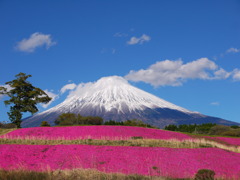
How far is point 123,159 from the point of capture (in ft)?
56.6

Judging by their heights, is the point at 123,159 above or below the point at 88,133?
below

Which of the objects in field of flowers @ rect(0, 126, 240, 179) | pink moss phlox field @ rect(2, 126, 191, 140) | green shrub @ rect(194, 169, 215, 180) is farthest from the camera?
pink moss phlox field @ rect(2, 126, 191, 140)

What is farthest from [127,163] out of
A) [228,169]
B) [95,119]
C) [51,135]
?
[95,119]

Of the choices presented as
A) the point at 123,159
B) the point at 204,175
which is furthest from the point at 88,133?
the point at 204,175

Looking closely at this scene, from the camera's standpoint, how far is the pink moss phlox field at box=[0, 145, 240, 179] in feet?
51.9

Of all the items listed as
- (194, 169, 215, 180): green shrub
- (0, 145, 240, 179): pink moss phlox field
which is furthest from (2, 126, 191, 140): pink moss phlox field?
(194, 169, 215, 180): green shrub

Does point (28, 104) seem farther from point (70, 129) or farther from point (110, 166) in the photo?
point (110, 166)

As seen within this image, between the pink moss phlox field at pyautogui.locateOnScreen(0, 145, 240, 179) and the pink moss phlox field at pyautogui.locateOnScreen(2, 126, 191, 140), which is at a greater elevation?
the pink moss phlox field at pyautogui.locateOnScreen(2, 126, 191, 140)

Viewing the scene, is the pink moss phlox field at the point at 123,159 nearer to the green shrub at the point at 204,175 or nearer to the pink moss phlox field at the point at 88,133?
the green shrub at the point at 204,175

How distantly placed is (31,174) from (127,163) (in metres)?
8.53

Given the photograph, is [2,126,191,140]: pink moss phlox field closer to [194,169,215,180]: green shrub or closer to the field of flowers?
the field of flowers

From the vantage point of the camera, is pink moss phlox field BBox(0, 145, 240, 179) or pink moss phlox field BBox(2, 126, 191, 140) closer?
pink moss phlox field BBox(0, 145, 240, 179)

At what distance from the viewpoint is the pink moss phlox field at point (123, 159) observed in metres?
15.8

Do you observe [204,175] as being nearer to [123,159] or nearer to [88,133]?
[123,159]
